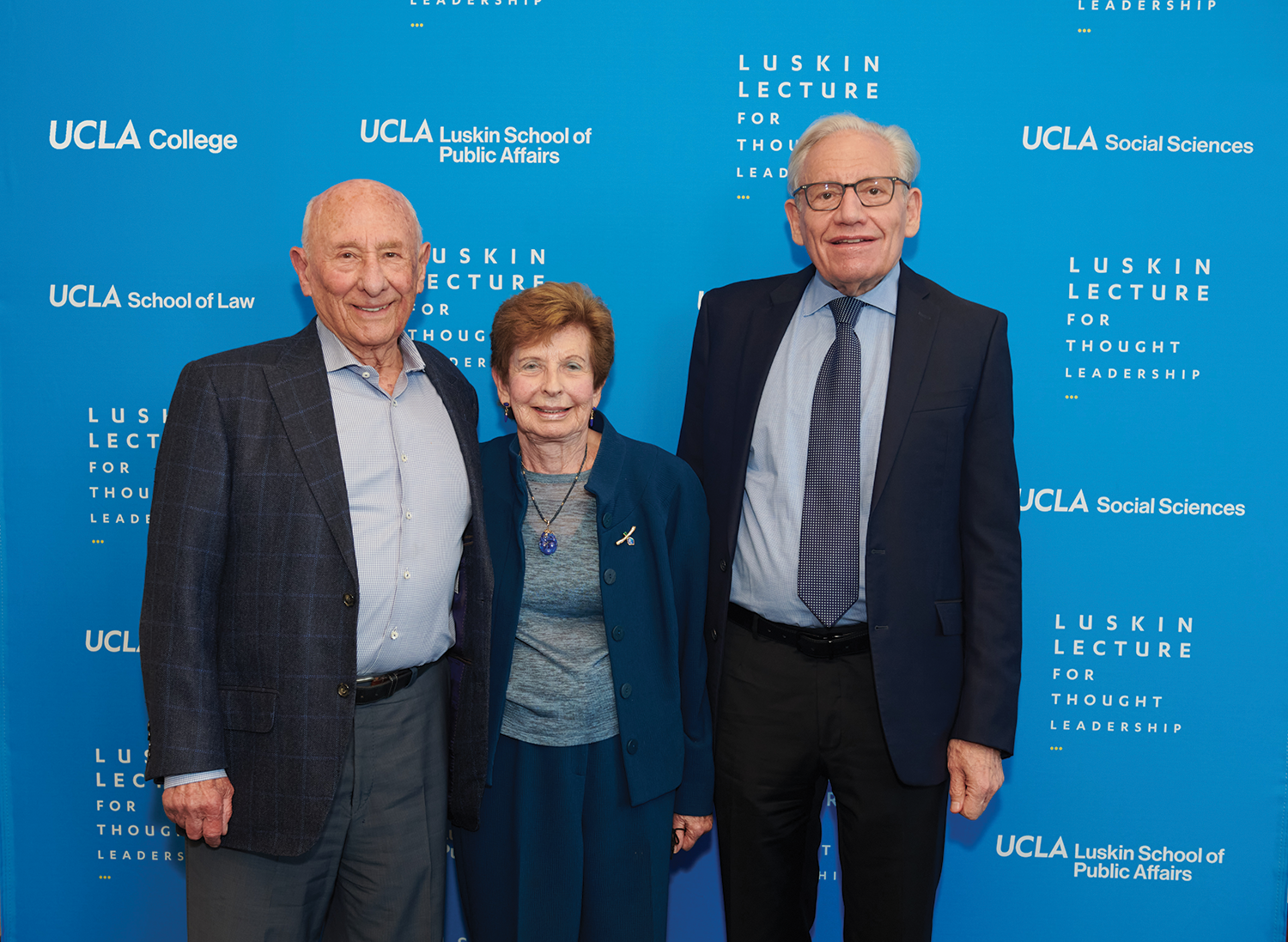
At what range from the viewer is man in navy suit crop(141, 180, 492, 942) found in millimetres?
1430

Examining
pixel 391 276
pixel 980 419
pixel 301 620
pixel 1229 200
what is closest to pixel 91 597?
pixel 301 620

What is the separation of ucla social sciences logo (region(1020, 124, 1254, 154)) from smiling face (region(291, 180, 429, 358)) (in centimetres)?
168

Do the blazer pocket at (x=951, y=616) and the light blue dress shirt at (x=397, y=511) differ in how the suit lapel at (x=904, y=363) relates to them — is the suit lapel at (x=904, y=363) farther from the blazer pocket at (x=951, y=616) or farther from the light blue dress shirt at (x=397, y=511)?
the light blue dress shirt at (x=397, y=511)

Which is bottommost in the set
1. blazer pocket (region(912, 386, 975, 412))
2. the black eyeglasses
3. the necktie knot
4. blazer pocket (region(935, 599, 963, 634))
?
blazer pocket (region(935, 599, 963, 634))

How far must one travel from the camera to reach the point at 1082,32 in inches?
84.3

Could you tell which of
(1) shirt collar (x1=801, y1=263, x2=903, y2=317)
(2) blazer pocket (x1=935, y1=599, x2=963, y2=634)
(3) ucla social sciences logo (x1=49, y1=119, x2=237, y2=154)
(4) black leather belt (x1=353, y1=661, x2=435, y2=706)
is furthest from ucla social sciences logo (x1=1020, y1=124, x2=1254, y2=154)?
(3) ucla social sciences logo (x1=49, y1=119, x2=237, y2=154)

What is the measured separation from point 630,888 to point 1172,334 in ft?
6.44

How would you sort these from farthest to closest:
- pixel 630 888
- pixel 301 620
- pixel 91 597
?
pixel 91 597, pixel 630 888, pixel 301 620

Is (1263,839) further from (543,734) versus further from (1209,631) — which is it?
(543,734)

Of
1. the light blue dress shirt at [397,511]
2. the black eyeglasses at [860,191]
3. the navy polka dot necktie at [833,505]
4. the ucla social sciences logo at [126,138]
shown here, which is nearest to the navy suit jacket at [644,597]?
the light blue dress shirt at [397,511]

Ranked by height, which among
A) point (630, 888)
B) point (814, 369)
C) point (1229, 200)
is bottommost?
point (630, 888)

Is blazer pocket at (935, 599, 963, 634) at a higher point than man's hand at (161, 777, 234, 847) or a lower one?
higher

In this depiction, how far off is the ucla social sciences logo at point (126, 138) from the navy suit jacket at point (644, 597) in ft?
4.12

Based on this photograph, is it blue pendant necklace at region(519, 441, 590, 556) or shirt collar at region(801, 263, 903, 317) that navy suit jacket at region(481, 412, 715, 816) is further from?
shirt collar at region(801, 263, 903, 317)
